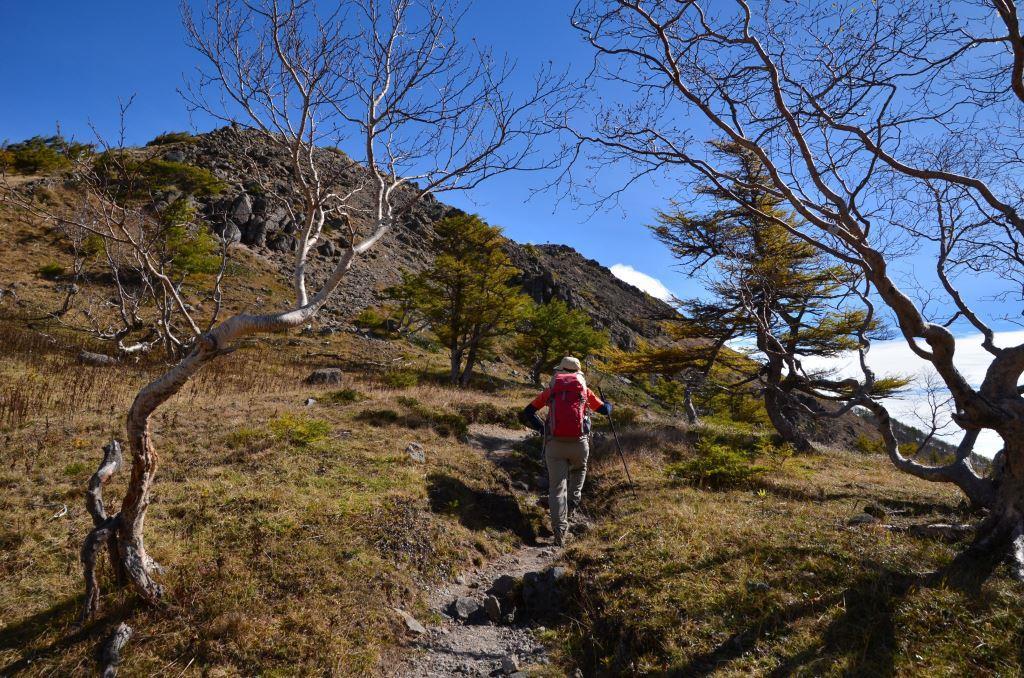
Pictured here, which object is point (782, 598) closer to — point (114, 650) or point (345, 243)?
point (114, 650)

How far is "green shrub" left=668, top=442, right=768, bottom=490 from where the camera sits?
757 cm

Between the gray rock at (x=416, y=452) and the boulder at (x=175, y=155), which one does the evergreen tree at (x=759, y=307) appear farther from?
the boulder at (x=175, y=155)

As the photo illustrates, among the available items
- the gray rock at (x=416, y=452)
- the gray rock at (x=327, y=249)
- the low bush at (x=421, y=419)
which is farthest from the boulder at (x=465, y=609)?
the gray rock at (x=327, y=249)

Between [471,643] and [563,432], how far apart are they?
9.23 feet

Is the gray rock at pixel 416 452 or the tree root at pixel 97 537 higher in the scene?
the gray rock at pixel 416 452

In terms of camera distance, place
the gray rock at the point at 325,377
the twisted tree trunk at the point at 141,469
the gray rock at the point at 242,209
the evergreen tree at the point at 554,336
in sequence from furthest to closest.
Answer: the gray rock at the point at 242,209
the evergreen tree at the point at 554,336
the gray rock at the point at 325,377
the twisted tree trunk at the point at 141,469

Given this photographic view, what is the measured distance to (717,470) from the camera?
298 inches

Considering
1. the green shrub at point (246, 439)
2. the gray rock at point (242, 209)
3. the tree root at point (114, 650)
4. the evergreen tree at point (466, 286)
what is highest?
the gray rock at point (242, 209)

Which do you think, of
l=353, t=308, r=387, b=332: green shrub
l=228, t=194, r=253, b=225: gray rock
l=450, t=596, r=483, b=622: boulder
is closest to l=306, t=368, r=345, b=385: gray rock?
l=450, t=596, r=483, b=622: boulder

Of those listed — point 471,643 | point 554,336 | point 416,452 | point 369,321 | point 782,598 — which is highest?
point 554,336

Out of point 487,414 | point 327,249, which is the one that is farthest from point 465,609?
point 327,249

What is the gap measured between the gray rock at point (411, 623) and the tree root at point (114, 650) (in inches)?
77.2

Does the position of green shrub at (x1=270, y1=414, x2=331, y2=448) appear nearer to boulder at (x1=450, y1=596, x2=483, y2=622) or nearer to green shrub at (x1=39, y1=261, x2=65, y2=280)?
boulder at (x1=450, y1=596, x2=483, y2=622)

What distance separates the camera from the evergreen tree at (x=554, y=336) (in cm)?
2448
